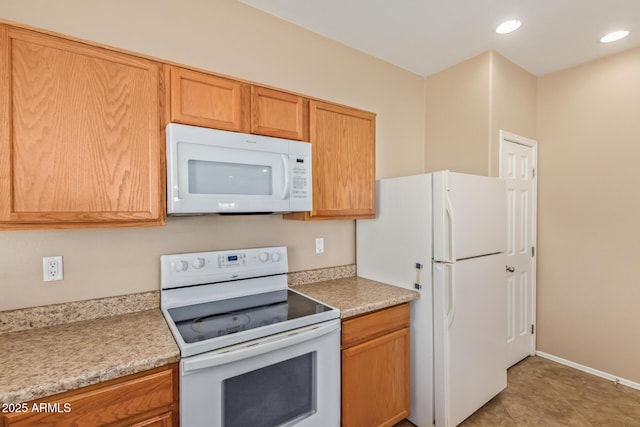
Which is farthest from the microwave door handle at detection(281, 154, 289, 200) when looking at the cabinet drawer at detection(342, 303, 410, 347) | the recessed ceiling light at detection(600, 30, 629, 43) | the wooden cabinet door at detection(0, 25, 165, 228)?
the recessed ceiling light at detection(600, 30, 629, 43)

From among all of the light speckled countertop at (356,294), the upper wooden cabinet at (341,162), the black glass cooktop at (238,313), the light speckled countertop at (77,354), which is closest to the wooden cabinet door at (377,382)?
the light speckled countertop at (356,294)

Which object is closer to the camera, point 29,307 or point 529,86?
point 29,307

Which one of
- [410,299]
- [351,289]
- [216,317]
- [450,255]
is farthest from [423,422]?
[216,317]

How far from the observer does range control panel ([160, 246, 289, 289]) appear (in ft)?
5.56

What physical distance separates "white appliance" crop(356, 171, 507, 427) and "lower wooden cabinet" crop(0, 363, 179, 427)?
57.9 inches

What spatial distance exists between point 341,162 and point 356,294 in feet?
2.84

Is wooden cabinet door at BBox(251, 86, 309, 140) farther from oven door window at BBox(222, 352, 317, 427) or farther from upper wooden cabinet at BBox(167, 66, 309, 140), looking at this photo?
oven door window at BBox(222, 352, 317, 427)

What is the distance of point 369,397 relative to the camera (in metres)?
1.81

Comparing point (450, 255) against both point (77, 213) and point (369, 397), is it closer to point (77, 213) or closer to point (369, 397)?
point (369, 397)

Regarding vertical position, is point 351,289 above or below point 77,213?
Result: below

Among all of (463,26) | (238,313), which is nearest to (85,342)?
(238,313)

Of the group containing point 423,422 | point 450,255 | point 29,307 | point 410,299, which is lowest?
point 423,422

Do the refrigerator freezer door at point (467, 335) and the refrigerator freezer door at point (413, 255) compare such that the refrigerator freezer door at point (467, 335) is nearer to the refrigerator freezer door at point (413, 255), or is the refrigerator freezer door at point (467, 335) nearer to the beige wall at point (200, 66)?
the refrigerator freezer door at point (413, 255)

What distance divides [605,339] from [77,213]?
12.5 ft
